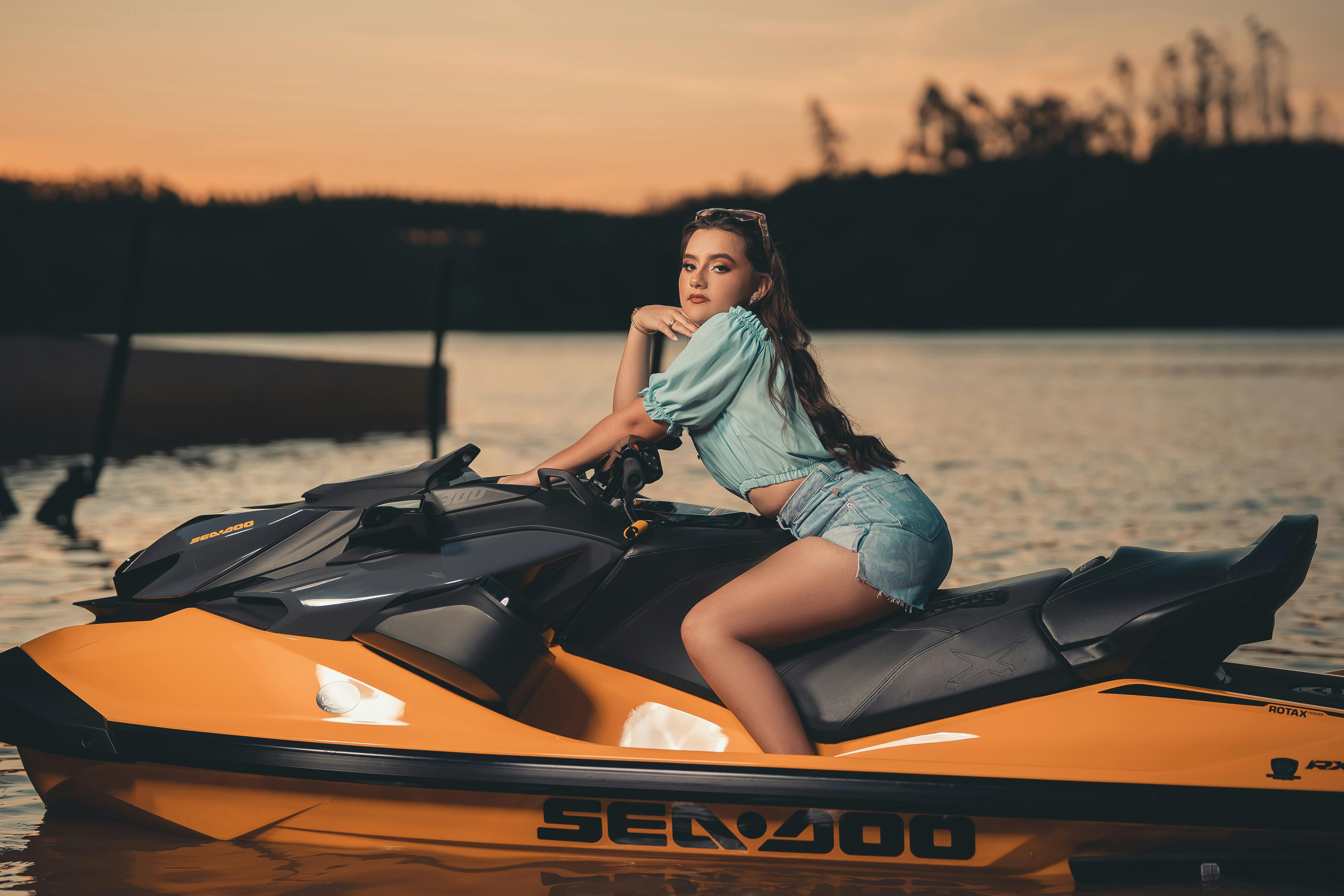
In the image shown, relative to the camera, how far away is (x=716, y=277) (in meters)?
3.00

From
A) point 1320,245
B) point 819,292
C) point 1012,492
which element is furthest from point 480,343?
point 1012,492

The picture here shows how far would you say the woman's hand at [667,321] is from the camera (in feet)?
9.83

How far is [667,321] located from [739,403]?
0.97 ft

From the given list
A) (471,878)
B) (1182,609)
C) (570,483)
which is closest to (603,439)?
(570,483)

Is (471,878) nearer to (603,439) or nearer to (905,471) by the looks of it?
(603,439)

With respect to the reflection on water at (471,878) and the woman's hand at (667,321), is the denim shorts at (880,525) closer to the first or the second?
Result: the woman's hand at (667,321)

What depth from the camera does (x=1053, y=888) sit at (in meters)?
2.85

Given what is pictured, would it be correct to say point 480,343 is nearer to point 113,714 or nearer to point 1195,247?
point 1195,247

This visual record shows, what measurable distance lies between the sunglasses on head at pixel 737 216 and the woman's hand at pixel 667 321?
0.78ft

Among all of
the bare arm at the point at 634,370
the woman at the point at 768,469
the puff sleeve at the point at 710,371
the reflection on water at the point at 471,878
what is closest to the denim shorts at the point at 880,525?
the woman at the point at 768,469

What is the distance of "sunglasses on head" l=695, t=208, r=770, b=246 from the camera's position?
9.82 ft

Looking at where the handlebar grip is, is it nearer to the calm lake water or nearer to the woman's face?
the woman's face

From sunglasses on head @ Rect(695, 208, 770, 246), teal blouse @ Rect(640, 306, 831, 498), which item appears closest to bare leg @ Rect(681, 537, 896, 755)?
teal blouse @ Rect(640, 306, 831, 498)

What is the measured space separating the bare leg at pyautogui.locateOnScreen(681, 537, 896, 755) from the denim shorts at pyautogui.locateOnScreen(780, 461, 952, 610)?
0.12 ft
